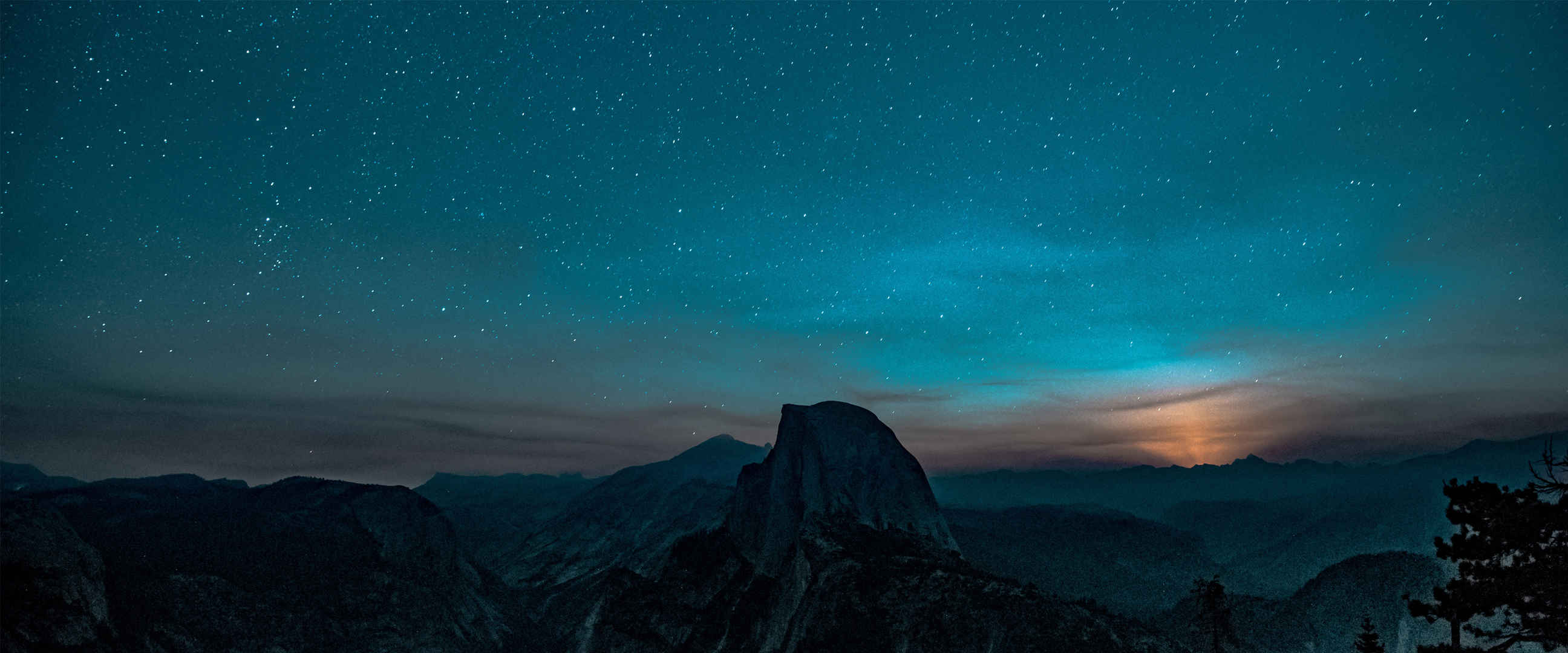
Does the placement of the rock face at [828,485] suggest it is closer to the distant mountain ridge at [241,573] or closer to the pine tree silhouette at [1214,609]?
the pine tree silhouette at [1214,609]

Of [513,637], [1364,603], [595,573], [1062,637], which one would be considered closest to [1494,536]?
[1062,637]

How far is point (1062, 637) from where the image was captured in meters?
59.4

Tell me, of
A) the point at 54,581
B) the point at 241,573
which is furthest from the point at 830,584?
the point at 241,573

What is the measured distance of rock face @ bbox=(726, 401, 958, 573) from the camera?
122000 millimetres

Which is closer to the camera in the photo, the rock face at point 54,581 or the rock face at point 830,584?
the rock face at point 830,584

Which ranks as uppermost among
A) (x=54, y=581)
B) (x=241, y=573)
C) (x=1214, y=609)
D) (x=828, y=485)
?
(x=828, y=485)

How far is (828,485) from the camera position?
128 m

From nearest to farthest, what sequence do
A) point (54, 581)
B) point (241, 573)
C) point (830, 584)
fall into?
point (830, 584) → point (54, 581) → point (241, 573)

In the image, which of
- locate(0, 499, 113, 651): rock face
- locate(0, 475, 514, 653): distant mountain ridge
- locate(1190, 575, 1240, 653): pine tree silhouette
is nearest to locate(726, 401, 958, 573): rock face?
locate(1190, 575, 1240, 653): pine tree silhouette

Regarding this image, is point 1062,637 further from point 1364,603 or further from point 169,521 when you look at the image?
point 169,521

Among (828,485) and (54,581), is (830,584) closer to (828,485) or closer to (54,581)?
(828,485)

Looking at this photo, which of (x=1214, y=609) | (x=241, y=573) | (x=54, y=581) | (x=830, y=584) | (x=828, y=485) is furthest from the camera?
(x=828, y=485)

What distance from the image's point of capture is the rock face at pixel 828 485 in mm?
122000

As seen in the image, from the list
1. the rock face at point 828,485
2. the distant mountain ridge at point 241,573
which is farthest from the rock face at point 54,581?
the rock face at point 828,485
